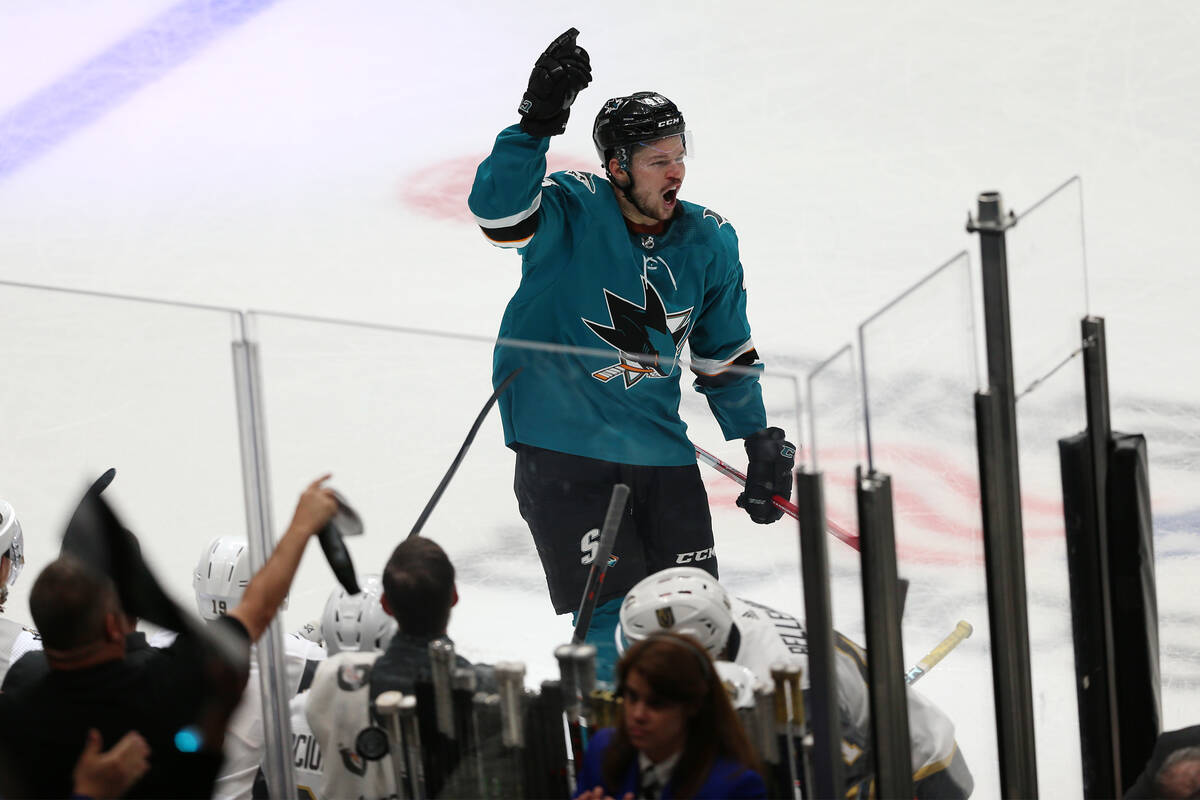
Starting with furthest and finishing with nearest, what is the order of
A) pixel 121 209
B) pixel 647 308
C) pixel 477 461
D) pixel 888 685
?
pixel 121 209, pixel 647 308, pixel 477 461, pixel 888 685

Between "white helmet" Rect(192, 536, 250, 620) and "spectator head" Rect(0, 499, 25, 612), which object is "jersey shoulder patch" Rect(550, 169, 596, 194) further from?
"spectator head" Rect(0, 499, 25, 612)

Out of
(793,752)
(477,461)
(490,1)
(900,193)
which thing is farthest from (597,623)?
(490,1)

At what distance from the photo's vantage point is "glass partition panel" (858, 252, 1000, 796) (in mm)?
2057

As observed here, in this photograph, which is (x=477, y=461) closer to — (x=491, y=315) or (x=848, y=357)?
(x=848, y=357)

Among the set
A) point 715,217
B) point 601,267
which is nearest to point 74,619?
point 601,267

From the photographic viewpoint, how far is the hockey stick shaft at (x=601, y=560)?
2.59 m

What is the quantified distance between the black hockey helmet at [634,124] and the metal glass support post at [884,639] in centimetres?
140

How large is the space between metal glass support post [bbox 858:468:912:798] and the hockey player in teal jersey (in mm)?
433

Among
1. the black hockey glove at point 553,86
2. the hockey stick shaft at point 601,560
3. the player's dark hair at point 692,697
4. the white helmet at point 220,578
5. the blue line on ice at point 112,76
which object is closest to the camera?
the player's dark hair at point 692,697

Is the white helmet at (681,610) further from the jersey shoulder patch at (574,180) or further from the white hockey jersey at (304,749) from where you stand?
the jersey shoulder patch at (574,180)

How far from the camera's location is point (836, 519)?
2094 mm

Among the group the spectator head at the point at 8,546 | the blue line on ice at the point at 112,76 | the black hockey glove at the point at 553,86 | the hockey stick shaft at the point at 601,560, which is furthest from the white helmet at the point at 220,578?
the blue line on ice at the point at 112,76

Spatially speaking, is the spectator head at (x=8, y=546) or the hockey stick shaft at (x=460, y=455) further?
the spectator head at (x=8, y=546)

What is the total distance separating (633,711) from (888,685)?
39 cm
